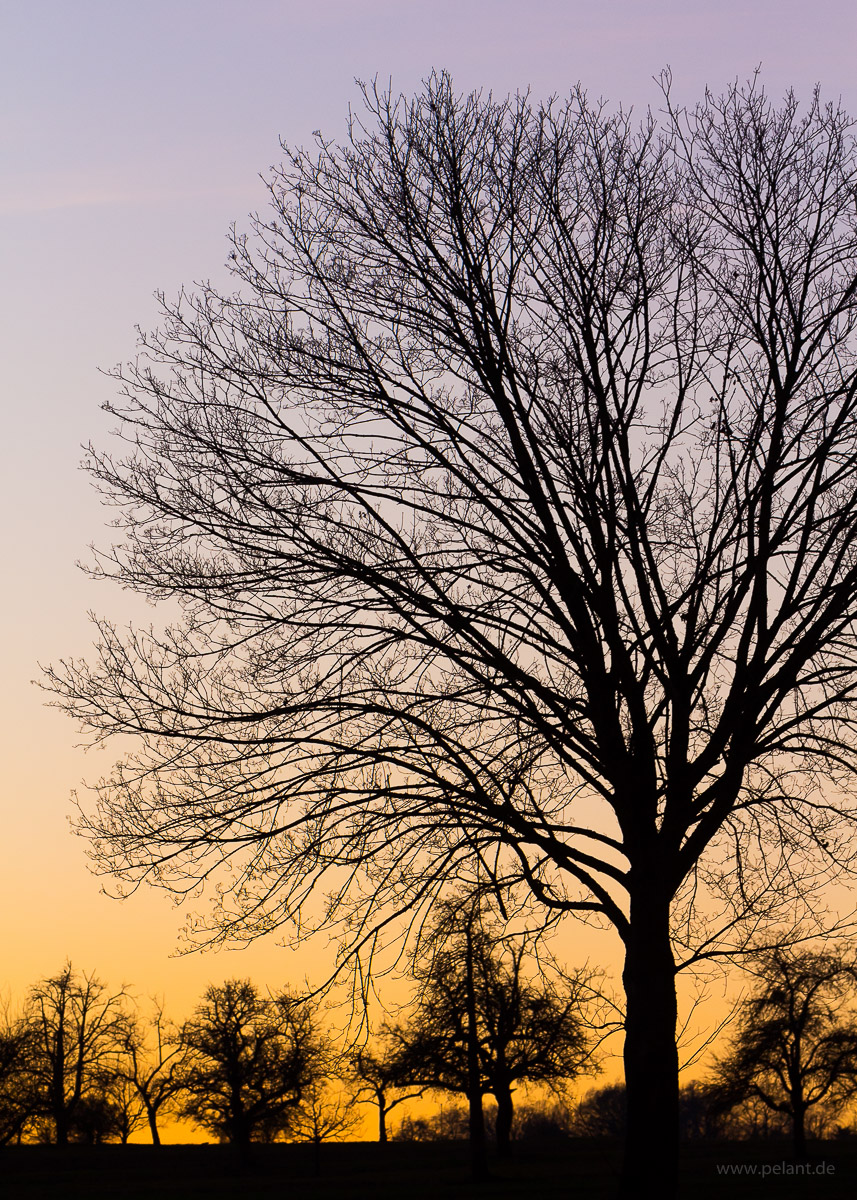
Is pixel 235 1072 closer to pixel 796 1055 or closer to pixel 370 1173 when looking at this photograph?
pixel 370 1173

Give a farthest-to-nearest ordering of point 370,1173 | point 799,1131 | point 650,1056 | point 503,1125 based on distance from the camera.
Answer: point 503,1125
point 370,1173
point 799,1131
point 650,1056

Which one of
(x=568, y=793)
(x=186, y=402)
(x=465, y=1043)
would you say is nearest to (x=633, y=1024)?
(x=568, y=793)

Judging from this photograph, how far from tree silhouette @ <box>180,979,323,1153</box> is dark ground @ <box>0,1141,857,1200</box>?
1552 mm

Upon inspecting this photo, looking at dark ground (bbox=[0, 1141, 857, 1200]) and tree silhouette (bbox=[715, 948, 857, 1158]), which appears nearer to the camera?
dark ground (bbox=[0, 1141, 857, 1200])

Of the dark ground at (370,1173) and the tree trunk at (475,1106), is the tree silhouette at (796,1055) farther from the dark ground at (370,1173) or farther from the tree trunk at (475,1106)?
the tree trunk at (475,1106)

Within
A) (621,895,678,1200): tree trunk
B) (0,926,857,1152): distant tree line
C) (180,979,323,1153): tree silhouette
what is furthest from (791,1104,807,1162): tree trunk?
(621,895,678,1200): tree trunk

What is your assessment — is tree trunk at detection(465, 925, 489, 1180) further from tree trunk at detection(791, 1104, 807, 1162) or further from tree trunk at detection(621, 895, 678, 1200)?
tree trunk at detection(621, 895, 678, 1200)

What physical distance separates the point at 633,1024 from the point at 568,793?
1.98 meters

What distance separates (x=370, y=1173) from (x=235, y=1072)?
39.2 feet

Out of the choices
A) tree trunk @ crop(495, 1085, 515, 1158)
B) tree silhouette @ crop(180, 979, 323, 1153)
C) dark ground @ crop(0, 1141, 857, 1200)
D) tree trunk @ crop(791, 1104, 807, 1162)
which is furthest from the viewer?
tree silhouette @ crop(180, 979, 323, 1153)

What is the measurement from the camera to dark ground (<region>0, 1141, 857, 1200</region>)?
23750mm

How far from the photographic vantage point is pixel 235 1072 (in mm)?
53688

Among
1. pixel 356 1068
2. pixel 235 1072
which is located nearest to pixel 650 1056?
pixel 356 1068

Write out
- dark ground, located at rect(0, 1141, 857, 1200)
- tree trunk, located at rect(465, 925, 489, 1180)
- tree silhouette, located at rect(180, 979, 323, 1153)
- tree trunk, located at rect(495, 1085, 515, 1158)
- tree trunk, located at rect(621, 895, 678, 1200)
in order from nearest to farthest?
tree trunk, located at rect(621, 895, 678, 1200), dark ground, located at rect(0, 1141, 857, 1200), tree trunk, located at rect(465, 925, 489, 1180), tree trunk, located at rect(495, 1085, 515, 1158), tree silhouette, located at rect(180, 979, 323, 1153)
